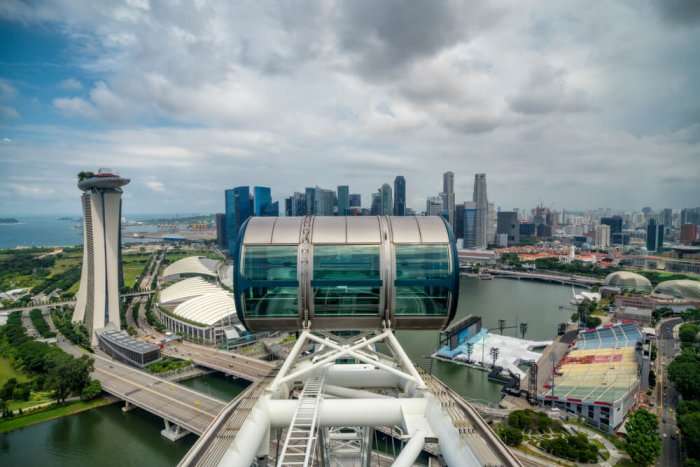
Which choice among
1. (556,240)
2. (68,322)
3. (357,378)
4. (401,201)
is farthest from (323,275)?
(556,240)

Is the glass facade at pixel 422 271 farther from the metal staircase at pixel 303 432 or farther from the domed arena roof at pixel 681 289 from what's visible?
the domed arena roof at pixel 681 289

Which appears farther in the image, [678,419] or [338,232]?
[678,419]

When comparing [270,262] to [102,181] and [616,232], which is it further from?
[616,232]

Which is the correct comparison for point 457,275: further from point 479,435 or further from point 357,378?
point 479,435

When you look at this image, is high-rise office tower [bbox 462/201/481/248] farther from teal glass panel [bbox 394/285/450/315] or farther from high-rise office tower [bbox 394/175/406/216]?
teal glass panel [bbox 394/285/450/315]

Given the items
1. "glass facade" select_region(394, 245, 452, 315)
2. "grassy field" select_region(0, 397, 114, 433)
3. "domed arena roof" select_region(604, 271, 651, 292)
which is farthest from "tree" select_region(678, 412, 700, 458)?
"domed arena roof" select_region(604, 271, 651, 292)

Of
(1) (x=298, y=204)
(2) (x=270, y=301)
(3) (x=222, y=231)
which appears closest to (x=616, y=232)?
(1) (x=298, y=204)

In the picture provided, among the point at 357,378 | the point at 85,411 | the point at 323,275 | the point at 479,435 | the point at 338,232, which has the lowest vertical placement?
the point at 85,411
